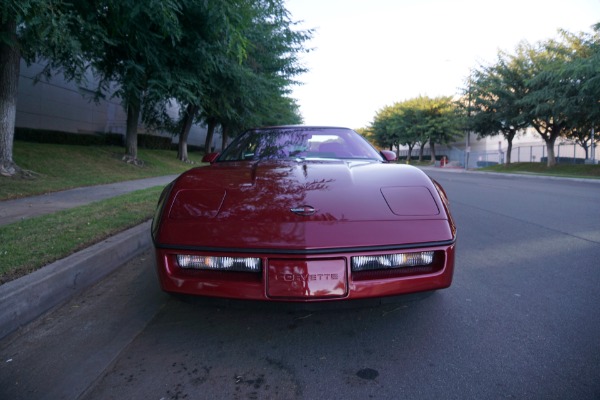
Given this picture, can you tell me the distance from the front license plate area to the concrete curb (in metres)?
1.76

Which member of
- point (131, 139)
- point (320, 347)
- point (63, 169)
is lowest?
point (320, 347)

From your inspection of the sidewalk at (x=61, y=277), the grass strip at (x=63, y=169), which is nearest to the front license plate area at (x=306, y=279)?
the sidewalk at (x=61, y=277)

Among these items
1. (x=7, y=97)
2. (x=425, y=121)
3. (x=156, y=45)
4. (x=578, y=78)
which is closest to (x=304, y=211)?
(x=7, y=97)

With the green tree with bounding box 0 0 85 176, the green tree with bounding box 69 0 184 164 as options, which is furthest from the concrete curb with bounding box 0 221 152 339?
the green tree with bounding box 69 0 184 164

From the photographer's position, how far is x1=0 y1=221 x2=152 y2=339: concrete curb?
2.47 meters

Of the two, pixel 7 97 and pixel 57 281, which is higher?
pixel 7 97

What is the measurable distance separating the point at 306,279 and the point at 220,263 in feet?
1.54

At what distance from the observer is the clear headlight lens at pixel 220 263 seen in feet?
6.55

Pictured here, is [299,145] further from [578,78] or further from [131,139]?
[578,78]

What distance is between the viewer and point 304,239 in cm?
196

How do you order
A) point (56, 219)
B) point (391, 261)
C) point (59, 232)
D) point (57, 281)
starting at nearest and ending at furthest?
point (391, 261) < point (57, 281) < point (59, 232) < point (56, 219)

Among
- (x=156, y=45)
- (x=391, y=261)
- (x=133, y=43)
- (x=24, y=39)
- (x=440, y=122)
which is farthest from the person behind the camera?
(x=440, y=122)

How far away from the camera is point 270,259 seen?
196cm

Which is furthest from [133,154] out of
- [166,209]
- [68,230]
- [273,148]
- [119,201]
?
[166,209]
